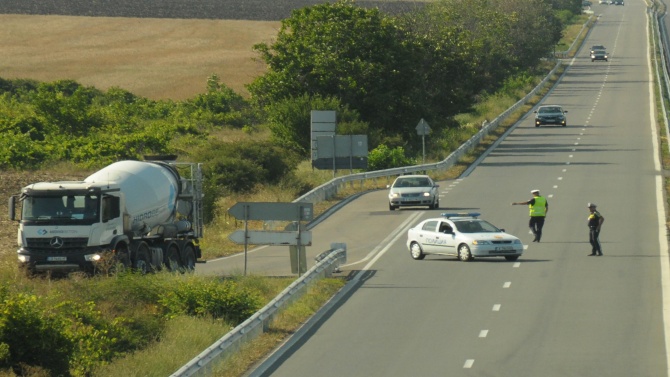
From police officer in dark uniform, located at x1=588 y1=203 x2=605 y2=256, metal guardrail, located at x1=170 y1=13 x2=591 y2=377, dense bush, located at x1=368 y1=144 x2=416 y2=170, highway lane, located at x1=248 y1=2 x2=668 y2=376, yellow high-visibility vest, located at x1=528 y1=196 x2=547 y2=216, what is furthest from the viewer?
dense bush, located at x1=368 y1=144 x2=416 y2=170

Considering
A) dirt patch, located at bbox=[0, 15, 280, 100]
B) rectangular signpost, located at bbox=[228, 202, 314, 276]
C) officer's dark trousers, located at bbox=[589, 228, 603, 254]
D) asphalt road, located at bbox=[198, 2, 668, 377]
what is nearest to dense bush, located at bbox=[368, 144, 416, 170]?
asphalt road, located at bbox=[198, 2, 668, 377]

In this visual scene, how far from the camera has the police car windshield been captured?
116 ft

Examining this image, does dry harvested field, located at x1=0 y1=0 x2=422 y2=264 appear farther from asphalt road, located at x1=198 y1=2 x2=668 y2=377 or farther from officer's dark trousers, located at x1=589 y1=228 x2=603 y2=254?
officer's dark trousers, located at x1=589 y1=228 x2=603 y2=254

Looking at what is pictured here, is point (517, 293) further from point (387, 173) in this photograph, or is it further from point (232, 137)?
point (232, 137)

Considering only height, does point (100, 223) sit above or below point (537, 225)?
above

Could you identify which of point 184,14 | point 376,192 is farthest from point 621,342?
point 184,14

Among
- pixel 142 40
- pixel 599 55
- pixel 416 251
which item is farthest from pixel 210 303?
pixel 599 55

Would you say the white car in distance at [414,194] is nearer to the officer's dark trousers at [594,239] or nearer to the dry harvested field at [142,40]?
the officer's dark trousers at [594,239]

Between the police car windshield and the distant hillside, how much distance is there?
101m

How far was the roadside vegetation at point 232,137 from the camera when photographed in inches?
846

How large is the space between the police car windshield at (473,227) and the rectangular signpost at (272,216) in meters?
6.16

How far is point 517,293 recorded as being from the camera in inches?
1129

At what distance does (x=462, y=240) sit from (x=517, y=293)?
6396mm

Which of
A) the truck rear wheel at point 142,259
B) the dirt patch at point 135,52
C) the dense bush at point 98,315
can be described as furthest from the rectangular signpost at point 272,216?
the dirt patch at point 135,52
